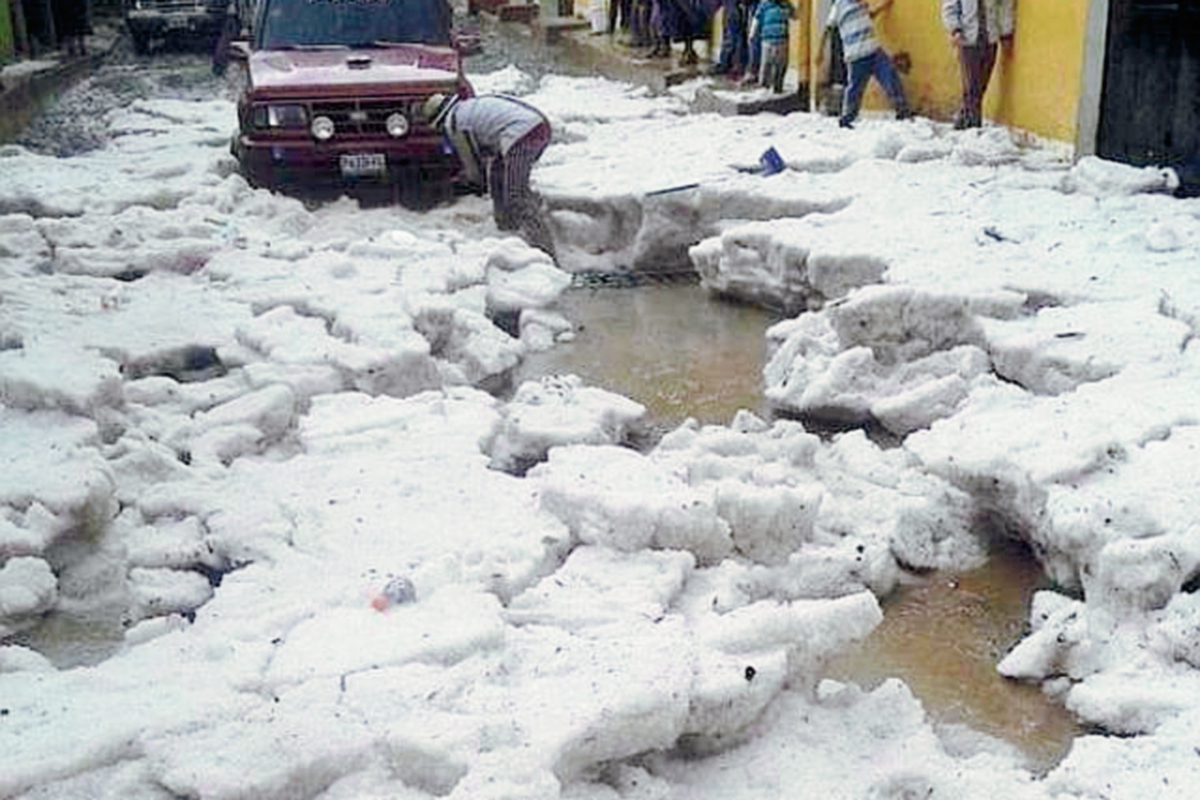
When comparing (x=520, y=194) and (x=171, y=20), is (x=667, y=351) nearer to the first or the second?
(x=520, y=194)

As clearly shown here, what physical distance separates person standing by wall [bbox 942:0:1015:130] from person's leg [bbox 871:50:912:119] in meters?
1.14

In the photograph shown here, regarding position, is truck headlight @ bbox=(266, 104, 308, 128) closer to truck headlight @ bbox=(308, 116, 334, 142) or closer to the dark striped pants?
truck headlight @ bbox=(308, 116, 334, 142)

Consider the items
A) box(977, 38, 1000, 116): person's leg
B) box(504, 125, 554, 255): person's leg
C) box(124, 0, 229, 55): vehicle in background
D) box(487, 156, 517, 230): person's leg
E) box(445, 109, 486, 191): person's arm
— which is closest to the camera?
box(504, 125, 554, 255): person's leg

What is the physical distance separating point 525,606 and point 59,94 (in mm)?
17989

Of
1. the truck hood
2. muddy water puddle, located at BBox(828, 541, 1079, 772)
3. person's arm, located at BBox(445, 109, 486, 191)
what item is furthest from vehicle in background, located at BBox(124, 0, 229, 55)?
muddy water puddle, located at BBox(828, 541, 1079, 772)

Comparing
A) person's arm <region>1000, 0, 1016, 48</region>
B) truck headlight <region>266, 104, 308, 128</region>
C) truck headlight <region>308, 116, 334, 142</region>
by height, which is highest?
person's arm <region>1000, 0, 1016, 48</region>

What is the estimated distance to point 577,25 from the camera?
24.3 meters

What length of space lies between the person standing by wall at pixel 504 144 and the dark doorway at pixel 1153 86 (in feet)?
13.8

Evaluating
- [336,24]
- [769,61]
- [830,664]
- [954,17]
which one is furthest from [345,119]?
[830,664]

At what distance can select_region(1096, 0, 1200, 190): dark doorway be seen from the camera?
32.3ft

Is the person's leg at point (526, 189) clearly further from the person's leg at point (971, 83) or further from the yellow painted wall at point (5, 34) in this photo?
the yellow painted wall at point (5, 34)

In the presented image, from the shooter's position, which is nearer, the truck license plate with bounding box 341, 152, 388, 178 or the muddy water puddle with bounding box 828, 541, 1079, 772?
the muddy water puddle with bounding box 828, 541, 1079, 772

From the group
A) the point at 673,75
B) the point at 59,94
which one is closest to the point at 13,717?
the point at 673,75

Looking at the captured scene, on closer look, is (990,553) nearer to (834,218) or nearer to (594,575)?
(594,575)
